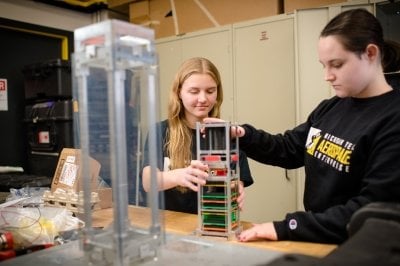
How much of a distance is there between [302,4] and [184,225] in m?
2.01

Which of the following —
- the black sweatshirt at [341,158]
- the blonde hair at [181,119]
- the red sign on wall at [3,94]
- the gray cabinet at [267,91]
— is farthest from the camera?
the red sign on wall at [3,94]

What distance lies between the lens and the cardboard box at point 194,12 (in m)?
2.73

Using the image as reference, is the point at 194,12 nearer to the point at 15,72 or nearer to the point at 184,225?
the point at 15,72

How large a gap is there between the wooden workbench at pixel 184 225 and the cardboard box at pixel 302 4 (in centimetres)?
189

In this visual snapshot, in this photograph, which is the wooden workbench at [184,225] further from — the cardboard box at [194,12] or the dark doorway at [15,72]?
the dark doorway at [15,72]

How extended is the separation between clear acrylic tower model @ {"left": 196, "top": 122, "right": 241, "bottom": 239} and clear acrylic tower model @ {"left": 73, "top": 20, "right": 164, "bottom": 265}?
0.28 metres

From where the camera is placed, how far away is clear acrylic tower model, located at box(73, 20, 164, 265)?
0.56 m

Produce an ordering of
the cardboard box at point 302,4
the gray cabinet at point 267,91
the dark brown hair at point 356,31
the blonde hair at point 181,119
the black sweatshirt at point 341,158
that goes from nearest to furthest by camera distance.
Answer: the black sweatshirt at point 341,158 → the dark brown hair at point 356,31 → the blonde hair at point 181,119 → the cardboard box at point 302,4 → the gray cabinet at point 267,91

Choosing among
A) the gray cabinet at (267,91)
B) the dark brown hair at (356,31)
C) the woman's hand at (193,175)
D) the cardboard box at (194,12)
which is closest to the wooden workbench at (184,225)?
the woman's hand at (193,175)

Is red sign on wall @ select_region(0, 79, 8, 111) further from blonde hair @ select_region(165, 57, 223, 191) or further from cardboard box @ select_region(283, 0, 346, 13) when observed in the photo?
cardboard box @ select_region(283, 0, 346, 13)

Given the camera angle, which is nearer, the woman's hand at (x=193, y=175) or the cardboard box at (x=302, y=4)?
the woman's hand at (x=193, y=175)

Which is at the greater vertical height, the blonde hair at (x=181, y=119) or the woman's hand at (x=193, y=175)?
the blonde hair at (x=181, y=119)

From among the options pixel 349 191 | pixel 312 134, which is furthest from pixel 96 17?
pixel 349 191

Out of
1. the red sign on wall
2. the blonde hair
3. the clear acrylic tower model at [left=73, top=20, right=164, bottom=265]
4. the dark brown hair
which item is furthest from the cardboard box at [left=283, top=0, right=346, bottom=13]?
the red sign on wall
